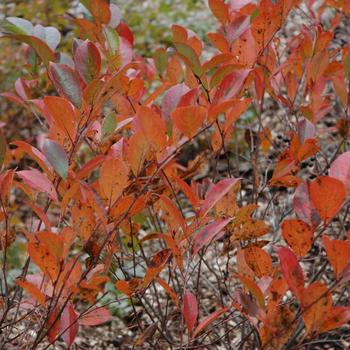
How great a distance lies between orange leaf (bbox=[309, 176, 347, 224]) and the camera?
1114 millimetres

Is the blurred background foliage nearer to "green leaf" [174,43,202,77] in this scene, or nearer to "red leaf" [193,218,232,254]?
"green leaf" [174,43,202,77]

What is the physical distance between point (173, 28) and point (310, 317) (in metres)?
0.81

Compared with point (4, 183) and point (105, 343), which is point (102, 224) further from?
point (105, 343)

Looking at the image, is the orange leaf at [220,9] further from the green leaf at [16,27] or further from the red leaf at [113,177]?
the red leaf at [113,177]

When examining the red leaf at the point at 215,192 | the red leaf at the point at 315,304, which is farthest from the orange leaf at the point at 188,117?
the red leaf at the point at 315,304

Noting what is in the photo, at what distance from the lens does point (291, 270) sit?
1114 millimetres

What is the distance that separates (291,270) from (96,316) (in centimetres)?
49

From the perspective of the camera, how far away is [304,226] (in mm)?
1195

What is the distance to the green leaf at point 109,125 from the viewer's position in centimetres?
130

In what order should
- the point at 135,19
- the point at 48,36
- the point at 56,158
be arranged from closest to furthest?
the point at 56,158 < the point at 48,36 < the point at 135,19

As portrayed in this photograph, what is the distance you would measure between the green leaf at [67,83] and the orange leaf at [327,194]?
471mm

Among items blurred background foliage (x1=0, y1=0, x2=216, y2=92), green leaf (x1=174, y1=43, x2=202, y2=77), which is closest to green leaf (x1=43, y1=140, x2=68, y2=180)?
green leaf (x1=174, y1=43, x2=202, y2=77)

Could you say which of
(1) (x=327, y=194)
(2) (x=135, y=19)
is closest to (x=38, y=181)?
(1) (x=327, y=194)

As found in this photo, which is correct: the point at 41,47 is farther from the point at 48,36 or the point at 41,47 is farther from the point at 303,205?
the point at 303,205
